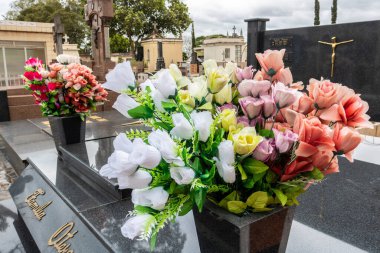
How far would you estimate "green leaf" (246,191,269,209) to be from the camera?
3.24ft

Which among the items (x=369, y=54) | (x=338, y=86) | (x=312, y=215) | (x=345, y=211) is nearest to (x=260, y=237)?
(x=338, y=86)

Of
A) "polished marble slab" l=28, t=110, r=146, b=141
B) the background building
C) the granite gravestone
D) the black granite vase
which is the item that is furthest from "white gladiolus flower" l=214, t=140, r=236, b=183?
the background building

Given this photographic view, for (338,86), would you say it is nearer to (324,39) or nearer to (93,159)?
(93,159)

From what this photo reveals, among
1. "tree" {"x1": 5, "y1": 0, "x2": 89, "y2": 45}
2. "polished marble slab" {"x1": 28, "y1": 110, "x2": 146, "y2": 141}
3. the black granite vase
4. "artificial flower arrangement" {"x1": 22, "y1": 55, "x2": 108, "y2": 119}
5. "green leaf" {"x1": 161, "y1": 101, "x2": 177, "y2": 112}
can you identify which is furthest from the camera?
"tree" {"x1": 5, "y1": 0, "x2": 89, "y2": 45}

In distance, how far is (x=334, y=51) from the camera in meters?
5.38

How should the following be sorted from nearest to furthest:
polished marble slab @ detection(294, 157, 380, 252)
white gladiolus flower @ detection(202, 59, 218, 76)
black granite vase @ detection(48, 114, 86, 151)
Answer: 1. white gladiolus flower @ detection(202, 59, 218, 76)
2. polished marble slab @ detection(294, 157, 380, 252)
3. black granite vase @ detection(48, 114, 86, 151)

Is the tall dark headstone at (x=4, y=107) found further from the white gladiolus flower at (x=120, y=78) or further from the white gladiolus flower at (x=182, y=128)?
the white gladiolus flower at (x=182, y=128)

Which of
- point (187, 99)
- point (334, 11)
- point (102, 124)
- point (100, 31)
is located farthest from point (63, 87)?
point (334, 11)

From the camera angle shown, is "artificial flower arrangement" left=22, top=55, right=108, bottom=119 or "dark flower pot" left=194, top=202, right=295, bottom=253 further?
"artificial flower arrangement" left=22, top=55, right=108, bottom=119

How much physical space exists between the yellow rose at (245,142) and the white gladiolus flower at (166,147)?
16 cm

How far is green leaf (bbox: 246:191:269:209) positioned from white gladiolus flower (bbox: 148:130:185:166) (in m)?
0.28

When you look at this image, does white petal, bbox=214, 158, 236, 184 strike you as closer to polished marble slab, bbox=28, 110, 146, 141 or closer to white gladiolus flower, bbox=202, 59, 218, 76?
white gladiolus flower, bbox=202, 59, 218, 76

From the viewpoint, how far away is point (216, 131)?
0.98 m

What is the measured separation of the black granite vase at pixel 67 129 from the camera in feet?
11.4
